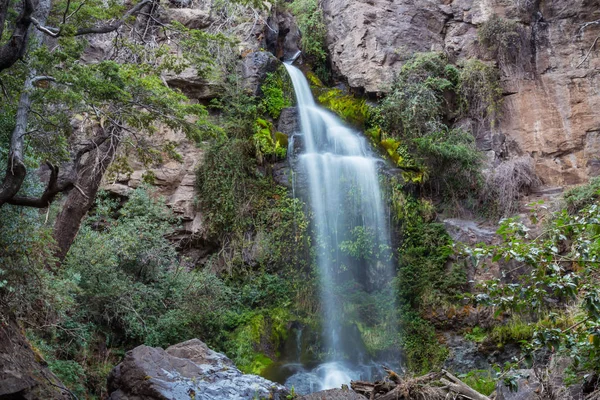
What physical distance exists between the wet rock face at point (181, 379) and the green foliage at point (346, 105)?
9.80 meters

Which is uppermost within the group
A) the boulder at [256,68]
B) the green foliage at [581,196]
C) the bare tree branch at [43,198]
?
the boulder at [256,68]

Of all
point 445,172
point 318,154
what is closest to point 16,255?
point 318,154

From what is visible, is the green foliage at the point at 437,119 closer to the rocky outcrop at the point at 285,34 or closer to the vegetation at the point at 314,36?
the vegetation at the point at 314,36

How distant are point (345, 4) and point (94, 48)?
27.8 feet

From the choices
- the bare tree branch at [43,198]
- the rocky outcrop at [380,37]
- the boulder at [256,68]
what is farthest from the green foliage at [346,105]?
the bare tree branch at [43,198]

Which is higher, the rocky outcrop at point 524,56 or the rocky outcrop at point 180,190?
the rocky outcrop at point 524,56

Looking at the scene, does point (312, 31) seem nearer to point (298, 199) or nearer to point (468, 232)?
point (298, 199)

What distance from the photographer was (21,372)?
569 cm

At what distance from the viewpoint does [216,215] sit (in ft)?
40.9

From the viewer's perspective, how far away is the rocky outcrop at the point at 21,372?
550 centimetres

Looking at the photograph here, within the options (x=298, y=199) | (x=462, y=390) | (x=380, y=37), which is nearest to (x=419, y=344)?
(x=298, y=199)

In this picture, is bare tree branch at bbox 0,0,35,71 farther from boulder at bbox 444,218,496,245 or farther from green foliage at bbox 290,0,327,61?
green foliage at bbox 290,0,327,61

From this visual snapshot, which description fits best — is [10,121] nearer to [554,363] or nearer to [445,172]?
[554,363]

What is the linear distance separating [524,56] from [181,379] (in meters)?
13.3
